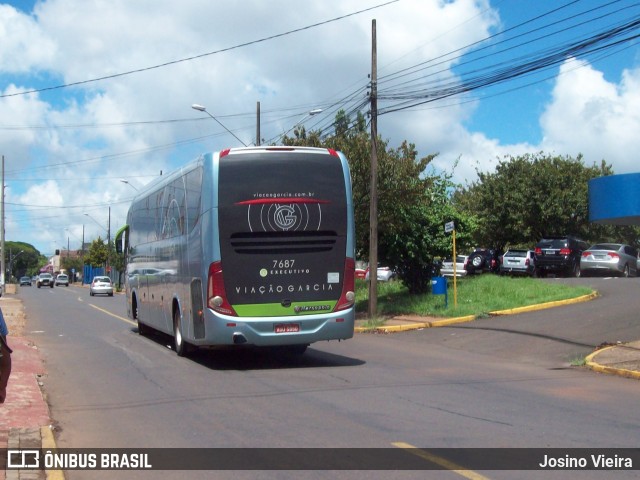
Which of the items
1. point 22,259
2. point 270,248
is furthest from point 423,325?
point 22,259

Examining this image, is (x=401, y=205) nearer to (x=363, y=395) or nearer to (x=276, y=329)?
(x=276, y=329)

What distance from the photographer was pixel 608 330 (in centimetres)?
1758

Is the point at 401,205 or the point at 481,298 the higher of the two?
the point at 401,205

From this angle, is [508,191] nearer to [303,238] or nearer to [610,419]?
[303,238]

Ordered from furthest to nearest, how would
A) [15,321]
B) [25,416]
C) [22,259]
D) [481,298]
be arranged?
[22,259] < [15,321] < [481,298] < [25,416]

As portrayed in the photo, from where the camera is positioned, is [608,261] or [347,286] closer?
[347,286]

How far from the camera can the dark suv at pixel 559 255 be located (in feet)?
112

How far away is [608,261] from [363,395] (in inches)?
1014

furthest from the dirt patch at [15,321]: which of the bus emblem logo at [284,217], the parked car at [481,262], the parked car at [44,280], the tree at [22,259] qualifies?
the tree at [22,259]

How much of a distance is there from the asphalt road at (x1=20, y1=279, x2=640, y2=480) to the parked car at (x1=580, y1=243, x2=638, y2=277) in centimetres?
1478

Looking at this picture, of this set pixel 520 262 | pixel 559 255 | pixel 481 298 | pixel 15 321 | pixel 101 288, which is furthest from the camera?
pixel 101 288

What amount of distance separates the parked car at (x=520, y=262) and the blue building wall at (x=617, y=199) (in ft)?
29.2

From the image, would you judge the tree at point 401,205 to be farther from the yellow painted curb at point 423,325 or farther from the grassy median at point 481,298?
the yellow painted curb at point 423,325

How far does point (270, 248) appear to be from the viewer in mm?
13352
